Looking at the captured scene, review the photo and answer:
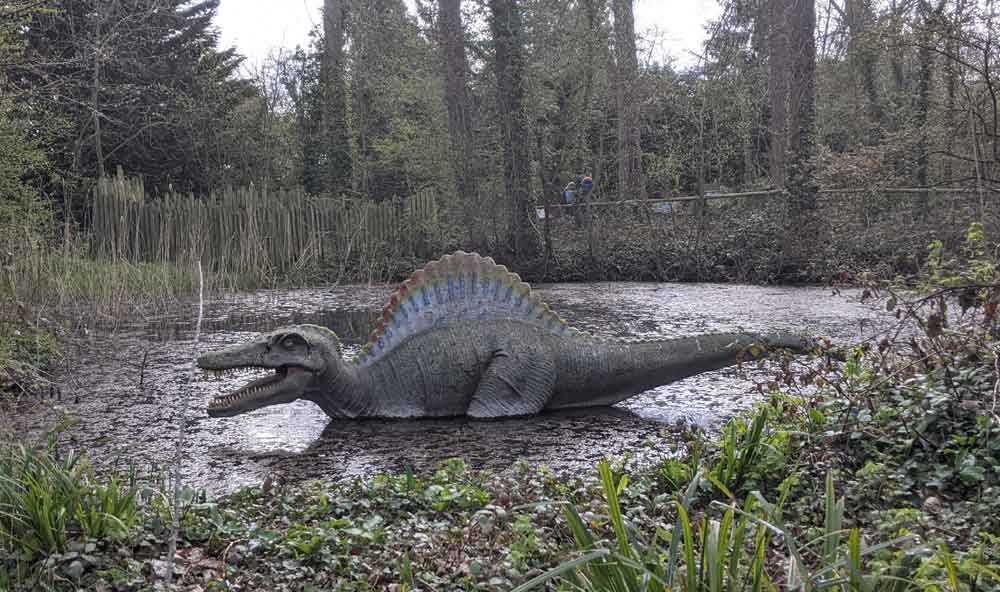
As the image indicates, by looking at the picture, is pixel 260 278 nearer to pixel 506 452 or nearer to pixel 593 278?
pixel 593 278

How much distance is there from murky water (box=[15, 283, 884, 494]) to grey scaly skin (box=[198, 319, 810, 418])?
0.12 metres

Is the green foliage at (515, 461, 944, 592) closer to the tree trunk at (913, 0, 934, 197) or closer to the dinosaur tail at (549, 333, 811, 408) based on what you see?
the dinosaur tail at (549, 333, 811, 408)

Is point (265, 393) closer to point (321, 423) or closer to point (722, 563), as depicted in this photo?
point (321, 423)

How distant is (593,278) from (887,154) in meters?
4.88

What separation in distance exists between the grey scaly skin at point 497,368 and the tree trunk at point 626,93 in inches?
414

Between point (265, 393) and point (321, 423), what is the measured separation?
469 mm

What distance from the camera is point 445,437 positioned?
4.21 m

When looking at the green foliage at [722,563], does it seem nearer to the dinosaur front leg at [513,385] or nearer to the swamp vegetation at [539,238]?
the swamp vegetation at [539,238]

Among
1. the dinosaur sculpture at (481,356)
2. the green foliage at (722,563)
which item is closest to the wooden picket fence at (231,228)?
the dinosaur sculpture at (481,356)

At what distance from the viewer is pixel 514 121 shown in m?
13.7

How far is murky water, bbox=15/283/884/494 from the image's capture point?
148 inches

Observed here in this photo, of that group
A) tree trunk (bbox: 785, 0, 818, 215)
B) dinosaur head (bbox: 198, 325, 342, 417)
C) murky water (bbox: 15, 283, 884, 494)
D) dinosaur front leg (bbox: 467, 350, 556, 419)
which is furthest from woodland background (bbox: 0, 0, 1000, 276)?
dinosaur front leg (bbox: 467, 350, 556, 419)

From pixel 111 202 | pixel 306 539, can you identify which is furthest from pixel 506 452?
pixel 111 202

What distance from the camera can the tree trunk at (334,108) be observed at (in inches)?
819
